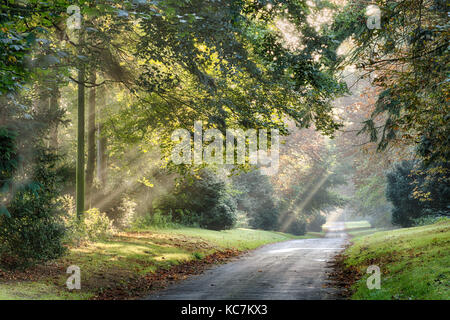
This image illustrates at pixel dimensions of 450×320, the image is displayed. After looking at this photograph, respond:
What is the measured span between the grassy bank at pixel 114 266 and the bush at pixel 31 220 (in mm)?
613

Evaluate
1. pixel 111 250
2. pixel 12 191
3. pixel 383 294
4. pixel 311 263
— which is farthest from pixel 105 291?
pixel 311 263

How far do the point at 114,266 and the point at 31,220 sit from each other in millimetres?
3360

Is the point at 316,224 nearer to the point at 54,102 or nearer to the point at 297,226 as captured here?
the point at 297,226

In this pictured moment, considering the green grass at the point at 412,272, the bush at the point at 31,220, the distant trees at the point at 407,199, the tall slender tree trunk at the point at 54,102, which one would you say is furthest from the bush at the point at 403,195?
the bush at the point at 31,220

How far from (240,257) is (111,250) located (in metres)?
6.65

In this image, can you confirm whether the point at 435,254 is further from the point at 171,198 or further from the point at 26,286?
the point at 171,198

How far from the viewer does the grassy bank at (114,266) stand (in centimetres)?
1059

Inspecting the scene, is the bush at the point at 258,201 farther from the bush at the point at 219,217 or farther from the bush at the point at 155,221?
the bush at the point at 155,221

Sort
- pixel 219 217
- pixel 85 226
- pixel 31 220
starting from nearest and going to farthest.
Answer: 1. pixel 31 220
2. pixel 85 226
3. pixel 219 217

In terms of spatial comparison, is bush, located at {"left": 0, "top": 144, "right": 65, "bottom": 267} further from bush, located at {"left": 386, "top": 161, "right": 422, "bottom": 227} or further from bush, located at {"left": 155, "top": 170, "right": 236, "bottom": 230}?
bush, located at {"left": 386, "top": 161, "right": 422, "bottom": 227}

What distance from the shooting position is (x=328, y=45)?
1352 centimetres

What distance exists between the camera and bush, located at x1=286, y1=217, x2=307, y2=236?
5184cm

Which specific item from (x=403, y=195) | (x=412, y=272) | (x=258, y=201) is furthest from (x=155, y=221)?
(x=412, y=272)

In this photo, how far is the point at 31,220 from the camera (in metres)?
12.2
